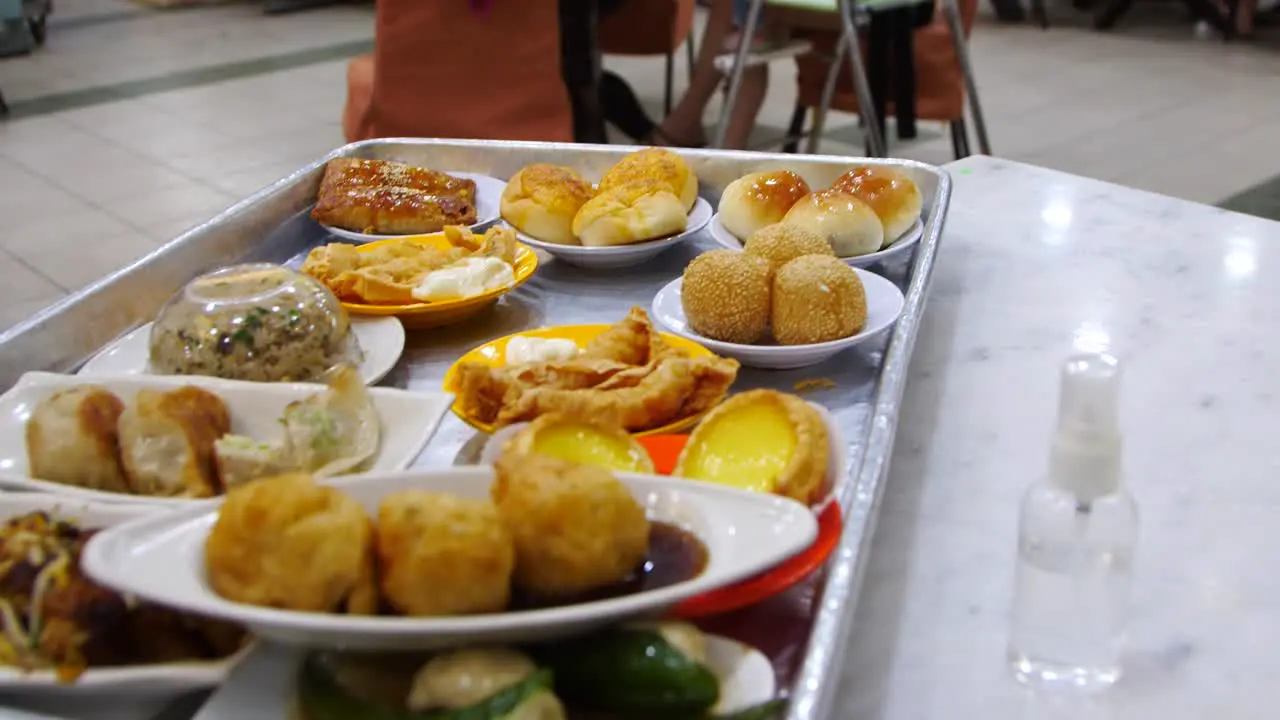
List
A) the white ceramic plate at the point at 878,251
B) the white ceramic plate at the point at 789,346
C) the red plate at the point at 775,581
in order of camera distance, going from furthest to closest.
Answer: the white ceramic plate at the point at 878,251
the white ceramic plate at the point at 789,346
the red plate at the point at 775,581

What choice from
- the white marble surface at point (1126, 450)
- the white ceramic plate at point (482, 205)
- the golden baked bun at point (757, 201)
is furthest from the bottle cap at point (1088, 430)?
the white ceramic plate at point (482, 205)

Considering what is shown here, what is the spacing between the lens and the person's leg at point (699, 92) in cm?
383

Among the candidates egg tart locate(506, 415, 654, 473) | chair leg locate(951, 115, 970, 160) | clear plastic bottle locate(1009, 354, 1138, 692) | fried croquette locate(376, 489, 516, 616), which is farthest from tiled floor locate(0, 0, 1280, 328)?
clear plastic bottle locate(1009, 354, 1138, 692)

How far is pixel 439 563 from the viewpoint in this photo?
596 millimetres

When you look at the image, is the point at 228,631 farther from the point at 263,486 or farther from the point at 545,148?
the point at 545,148

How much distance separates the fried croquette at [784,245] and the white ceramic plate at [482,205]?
15.8 inches

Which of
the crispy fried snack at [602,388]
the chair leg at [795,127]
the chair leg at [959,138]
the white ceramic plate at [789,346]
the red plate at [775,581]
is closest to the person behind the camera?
the red plate at [775,581]

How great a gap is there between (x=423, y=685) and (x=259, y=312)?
51cm

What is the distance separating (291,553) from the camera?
0.60m

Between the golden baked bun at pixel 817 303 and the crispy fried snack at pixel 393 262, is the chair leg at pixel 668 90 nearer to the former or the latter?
the crispy fried snack at pixel 393 262

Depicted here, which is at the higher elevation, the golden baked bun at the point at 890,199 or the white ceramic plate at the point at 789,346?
the golden baked bun at the point at 890,199

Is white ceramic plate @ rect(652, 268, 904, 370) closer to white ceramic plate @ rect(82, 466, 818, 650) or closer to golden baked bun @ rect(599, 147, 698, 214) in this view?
golden baked bun @ rect(599, 147, 698, 214)

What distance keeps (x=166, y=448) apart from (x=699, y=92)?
3290mm

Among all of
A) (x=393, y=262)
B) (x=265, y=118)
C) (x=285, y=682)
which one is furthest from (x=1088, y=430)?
(x=265, y=118)
